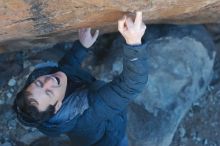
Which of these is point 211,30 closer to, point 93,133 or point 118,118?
point 118,118

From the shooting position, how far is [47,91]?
7.37ft

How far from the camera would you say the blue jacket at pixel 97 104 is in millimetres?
2195

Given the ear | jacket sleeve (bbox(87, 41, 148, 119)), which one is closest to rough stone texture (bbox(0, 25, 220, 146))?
jacket sleeve (bbox(87, 41, 148, 119))

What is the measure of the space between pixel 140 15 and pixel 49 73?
0.64 metres

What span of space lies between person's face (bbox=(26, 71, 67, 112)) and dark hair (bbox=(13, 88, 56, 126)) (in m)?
0.02

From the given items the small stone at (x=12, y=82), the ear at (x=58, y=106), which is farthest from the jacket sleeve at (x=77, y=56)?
the small stone at (x=12, y=82)

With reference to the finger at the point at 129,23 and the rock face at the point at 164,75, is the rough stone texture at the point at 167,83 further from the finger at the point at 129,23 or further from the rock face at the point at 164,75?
the finger at the point at 129,23

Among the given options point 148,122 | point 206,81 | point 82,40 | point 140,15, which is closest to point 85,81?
point 82,40

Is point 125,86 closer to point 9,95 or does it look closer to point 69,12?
point 69,12

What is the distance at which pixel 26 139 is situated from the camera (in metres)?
3.36

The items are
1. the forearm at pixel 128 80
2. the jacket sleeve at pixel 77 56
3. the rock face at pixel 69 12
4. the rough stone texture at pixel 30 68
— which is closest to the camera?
the rock face at pixel 69 12

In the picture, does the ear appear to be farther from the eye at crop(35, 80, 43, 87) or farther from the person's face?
the eye at crop(35, 80, 43, 87)

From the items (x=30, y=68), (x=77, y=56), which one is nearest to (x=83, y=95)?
(x=77, y=56)

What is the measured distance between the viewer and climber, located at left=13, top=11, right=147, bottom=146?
216 centimetres
